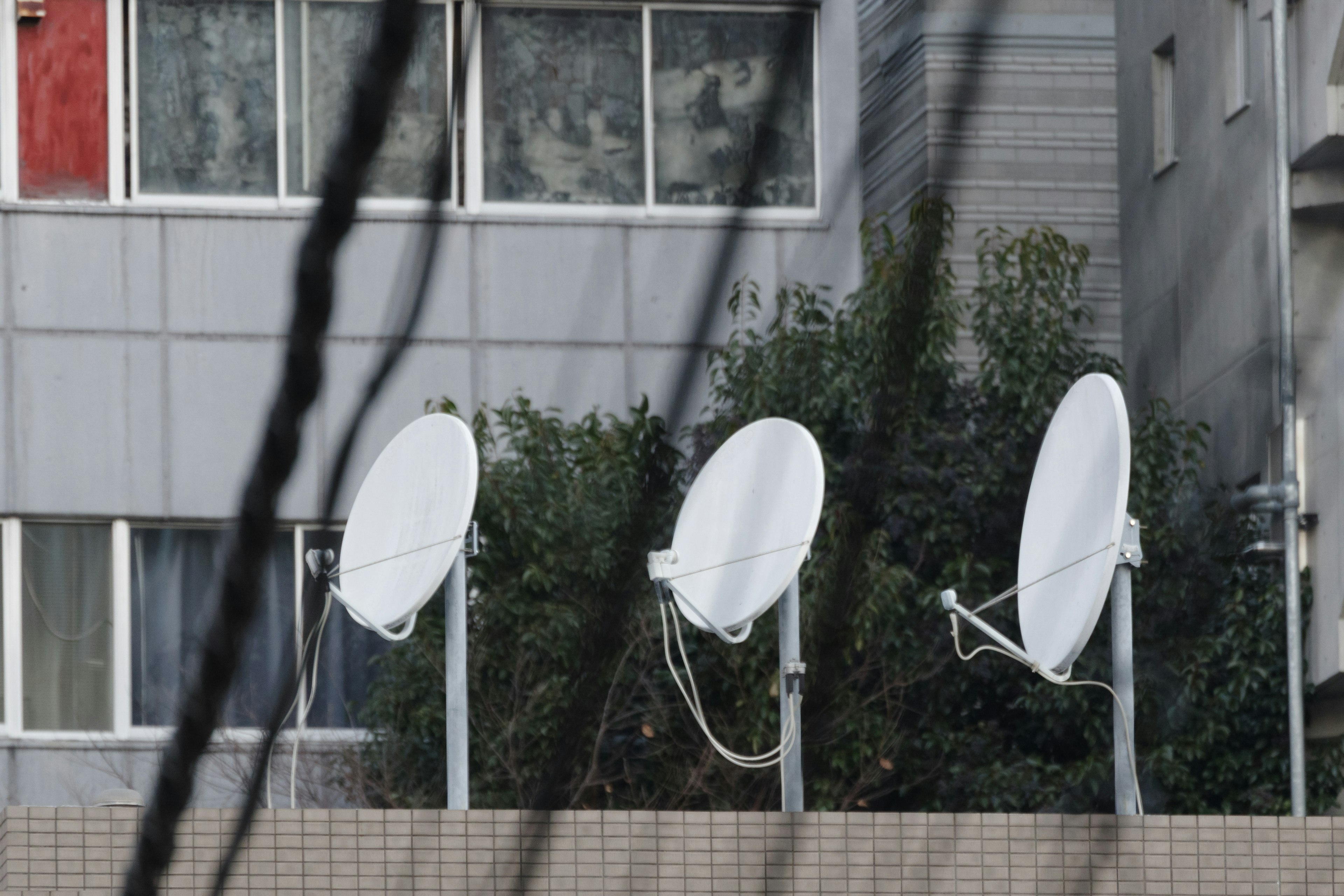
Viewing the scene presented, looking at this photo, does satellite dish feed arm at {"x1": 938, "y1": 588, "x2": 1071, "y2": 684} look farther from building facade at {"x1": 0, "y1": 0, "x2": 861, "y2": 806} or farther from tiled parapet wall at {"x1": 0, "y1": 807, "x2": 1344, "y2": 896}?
building facade at {"x1": 0, "y1": 0, "x2": 861, "y2": 806}

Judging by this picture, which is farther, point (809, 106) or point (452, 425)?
point (809, 106)

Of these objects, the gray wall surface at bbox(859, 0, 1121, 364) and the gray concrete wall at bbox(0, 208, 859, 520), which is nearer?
the gray concrete wall at bbox(0, 208, 859, 520)

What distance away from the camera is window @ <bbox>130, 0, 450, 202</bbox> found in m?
11.7

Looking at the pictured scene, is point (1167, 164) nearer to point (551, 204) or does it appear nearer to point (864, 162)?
point (864, 162)

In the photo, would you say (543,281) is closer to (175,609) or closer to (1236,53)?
(175,609)

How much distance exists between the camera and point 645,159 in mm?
12016

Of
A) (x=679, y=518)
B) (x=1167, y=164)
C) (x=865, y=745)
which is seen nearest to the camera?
(x=679, y=518)

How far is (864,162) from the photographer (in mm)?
12477

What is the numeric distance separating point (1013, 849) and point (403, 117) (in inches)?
234

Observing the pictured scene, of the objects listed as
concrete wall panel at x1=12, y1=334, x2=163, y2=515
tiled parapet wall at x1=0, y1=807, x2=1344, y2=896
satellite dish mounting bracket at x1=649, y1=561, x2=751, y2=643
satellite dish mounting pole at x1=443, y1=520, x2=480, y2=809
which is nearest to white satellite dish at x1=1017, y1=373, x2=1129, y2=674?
tiled parapet wall at x1=0, y1=807, x2=1344, y2=896

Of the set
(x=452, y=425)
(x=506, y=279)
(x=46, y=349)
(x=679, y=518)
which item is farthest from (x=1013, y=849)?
(x=46, y=349)

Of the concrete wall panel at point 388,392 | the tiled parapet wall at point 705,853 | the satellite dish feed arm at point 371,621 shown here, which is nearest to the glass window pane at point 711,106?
the concrete wall panel at point 388,392

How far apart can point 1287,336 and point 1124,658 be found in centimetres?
335

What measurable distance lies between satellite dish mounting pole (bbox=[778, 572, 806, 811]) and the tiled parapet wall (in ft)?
1.15
